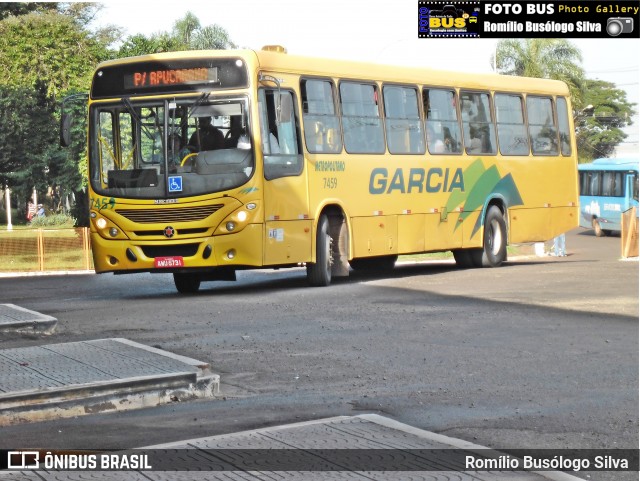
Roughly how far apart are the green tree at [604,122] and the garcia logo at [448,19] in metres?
95.5

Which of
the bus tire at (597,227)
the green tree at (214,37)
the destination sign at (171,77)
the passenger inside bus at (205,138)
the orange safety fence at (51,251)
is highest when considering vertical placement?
the green tree at (214,37)

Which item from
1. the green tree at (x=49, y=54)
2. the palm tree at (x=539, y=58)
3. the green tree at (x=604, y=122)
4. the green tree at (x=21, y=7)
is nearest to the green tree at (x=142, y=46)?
the green tree at (x=49, y=54)

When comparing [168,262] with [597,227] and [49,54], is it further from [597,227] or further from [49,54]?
[597,227]

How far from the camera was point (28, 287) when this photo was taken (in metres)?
24.1

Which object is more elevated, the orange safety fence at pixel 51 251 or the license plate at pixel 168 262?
the license plate at pixel 168 262

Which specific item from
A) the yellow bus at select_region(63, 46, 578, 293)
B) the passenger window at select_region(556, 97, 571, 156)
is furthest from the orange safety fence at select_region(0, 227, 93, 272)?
the passenger window at select_region(556, 97, 571, 156)

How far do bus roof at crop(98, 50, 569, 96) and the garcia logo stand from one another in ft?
19.6

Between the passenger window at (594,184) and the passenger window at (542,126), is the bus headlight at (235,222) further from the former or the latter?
the passenger window at (594,184)

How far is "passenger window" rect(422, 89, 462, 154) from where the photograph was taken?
77.5ft

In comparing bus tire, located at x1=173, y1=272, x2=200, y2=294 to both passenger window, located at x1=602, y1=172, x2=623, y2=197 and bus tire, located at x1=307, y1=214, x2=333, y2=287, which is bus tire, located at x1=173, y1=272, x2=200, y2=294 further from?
passenger window, located at x1=602, y1=172, x2=623, y2=197

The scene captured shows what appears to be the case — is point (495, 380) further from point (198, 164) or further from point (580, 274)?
point (580, 274)

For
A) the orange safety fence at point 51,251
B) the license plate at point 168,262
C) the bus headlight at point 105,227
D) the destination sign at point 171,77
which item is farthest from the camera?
the orange safety fence at point 51,251

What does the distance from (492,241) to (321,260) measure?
6212 millimetres

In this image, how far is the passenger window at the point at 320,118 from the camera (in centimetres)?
2041
